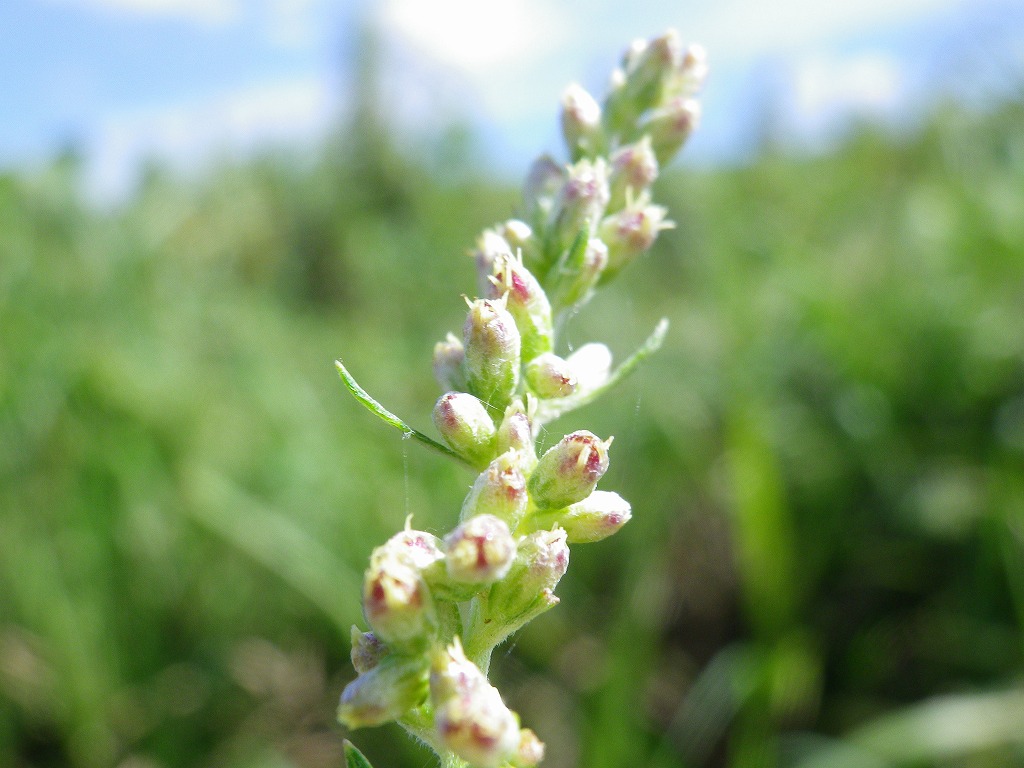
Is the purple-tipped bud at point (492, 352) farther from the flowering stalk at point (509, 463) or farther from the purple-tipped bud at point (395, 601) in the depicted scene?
the purple-tipped bud at point (395, 601)

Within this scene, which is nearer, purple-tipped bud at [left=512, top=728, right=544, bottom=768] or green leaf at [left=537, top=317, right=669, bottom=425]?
purple-tipped bud at [left=512, top=728, right=544, bottom=768]

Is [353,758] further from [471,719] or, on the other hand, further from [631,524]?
[631,524]

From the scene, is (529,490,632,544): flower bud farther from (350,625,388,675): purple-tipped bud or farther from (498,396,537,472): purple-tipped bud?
(350,625,388,675): purple-tipped bud

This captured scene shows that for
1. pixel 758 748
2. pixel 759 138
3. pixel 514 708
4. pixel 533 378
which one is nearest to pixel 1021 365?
pixel 758 748

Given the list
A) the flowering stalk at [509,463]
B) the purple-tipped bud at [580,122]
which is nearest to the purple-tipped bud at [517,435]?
the flowering stalk at [509,463]

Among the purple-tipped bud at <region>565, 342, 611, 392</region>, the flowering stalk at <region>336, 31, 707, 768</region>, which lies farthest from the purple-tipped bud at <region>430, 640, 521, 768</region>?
the purple-tipped bud at <region>565, 342, 611, 392</region>

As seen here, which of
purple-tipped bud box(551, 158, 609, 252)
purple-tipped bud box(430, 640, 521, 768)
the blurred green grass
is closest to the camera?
purple-tipped bud box(430, 640, 521, 768)
